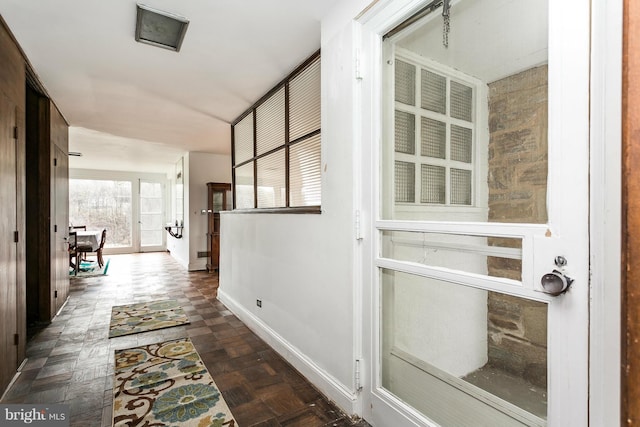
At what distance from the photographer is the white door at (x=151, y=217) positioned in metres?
9.12

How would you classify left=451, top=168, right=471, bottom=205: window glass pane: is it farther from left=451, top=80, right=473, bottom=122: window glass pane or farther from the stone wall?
left=451, top=80, right=473, bottom=122: window glass pane

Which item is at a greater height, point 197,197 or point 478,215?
point 197,197

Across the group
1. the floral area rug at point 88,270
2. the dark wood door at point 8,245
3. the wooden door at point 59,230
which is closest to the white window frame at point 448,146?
the dark wood door at point 8,245

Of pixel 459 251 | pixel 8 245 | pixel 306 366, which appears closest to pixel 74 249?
pixel 8 245

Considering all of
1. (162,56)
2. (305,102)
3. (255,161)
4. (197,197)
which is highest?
(162,56)

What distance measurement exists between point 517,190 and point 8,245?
289 centimetres

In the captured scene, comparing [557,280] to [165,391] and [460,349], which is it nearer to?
[460,349]

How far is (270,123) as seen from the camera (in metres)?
3.11

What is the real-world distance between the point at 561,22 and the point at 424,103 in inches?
24.1

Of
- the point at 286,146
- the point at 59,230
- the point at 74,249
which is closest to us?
the point at 286,146

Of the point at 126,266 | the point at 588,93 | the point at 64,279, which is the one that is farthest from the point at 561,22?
the point at 126,266

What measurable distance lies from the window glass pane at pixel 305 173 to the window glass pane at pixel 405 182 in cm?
70

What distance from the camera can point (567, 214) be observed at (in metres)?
0.98

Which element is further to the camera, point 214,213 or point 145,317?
point 214,213
